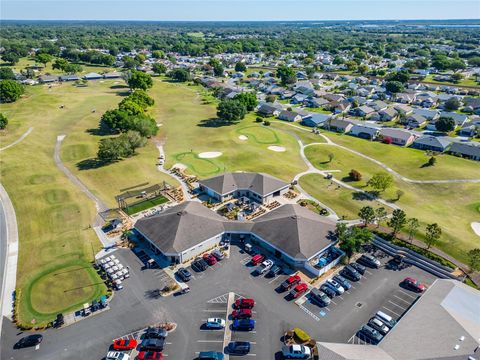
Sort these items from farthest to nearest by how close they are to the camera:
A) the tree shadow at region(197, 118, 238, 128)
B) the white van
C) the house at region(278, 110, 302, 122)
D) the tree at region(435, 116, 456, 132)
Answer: the house at region(278, 110, 302, 122)
the tree shadow at region(197, 118, 238, 128)
the tree at region(435, 116, 456, 132)
the white van

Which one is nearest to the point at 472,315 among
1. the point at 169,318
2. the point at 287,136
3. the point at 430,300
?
the point at 430,300

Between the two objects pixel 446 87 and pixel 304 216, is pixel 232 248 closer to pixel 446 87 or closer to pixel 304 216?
pixel 304 216

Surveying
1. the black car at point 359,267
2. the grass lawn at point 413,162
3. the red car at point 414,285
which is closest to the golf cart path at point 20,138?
the grass lawn at point 413,162

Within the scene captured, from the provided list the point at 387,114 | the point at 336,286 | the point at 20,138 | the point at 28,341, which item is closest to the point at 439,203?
the point at 336,286

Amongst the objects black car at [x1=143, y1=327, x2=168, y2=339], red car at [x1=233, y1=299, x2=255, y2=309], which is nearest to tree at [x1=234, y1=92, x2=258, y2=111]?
red car at [x1=233, y1=299, x2=255, y2=309]

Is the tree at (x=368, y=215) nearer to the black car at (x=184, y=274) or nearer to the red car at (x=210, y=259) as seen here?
the red car at (x=210, y=259)

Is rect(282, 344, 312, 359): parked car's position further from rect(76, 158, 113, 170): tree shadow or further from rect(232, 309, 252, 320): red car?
rect(76, 158, 113, 170): tree shadow

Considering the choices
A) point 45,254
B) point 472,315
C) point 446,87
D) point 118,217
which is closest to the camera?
point 472,315
